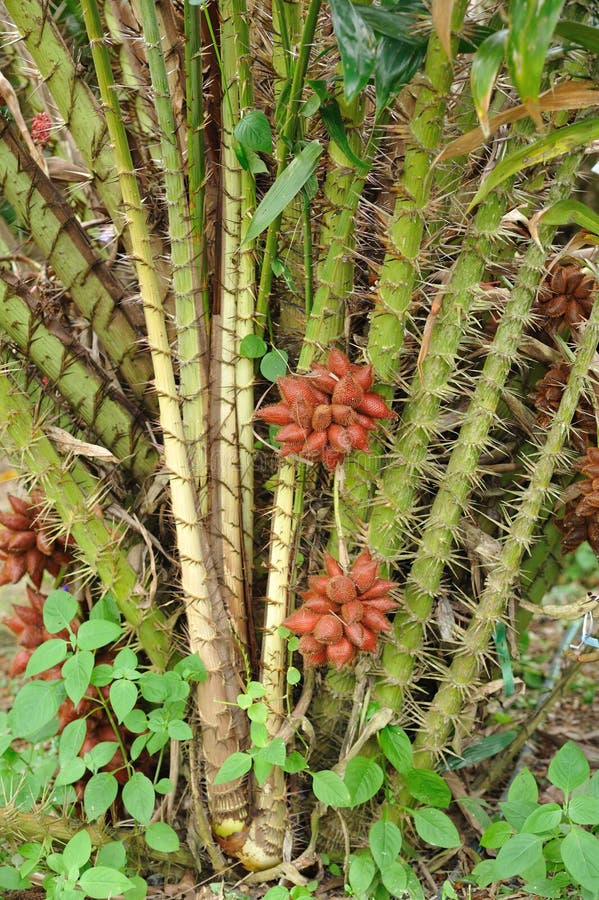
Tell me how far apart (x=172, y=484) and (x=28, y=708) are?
432 millimetres

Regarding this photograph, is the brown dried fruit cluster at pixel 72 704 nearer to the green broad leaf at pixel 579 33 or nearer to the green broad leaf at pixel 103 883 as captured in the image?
the green broad leaf at pixel 103 883

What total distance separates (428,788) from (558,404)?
68cm

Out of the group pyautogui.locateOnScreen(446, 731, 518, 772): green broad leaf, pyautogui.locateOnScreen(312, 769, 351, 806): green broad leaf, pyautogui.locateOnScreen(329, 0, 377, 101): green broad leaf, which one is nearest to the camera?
pyautogui.locateOnScreen(329, 0, 377, 101): green broad leaf

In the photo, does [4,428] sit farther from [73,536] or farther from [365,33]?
[365,33]

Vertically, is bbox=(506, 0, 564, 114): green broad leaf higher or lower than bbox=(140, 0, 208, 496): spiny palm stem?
higher

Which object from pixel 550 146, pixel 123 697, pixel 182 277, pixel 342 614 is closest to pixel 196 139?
pixel 182 277

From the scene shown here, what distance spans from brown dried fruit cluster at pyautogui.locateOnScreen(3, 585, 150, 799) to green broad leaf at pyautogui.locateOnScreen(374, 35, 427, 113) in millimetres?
1079

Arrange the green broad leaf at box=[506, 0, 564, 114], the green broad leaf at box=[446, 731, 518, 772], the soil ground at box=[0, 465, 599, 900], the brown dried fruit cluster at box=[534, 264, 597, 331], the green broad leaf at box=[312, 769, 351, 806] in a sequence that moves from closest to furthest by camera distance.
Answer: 1. the green broad leaf at box=[506, 0, 564, 114]
2. the green broad leaf at box=[312, 769, 351, 806]
3. the brown dried fruit cluster at box=[534, 264, 597, 331]
4. the soil ground at box=[0, 465, 599, 900]
5. the green broad leaf at box=[446, 731, 518, 772]

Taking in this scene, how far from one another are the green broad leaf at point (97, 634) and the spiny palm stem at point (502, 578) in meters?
0.56

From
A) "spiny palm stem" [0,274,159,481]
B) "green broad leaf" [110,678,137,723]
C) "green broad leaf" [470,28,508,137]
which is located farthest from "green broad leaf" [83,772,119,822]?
"green broad leaf" [470,28,508,137]

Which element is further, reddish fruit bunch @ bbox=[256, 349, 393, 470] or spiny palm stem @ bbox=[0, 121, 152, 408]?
spiny palm stem @ bbox=[0, 121, 152, 408]

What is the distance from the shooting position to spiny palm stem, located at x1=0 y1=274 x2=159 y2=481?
1362 millimetres

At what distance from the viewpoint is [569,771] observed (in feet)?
3.99

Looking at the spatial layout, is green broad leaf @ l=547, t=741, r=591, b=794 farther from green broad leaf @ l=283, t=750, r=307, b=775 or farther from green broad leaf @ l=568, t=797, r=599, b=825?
green broad leaf @ l=283, t=750, r=307, b=775
